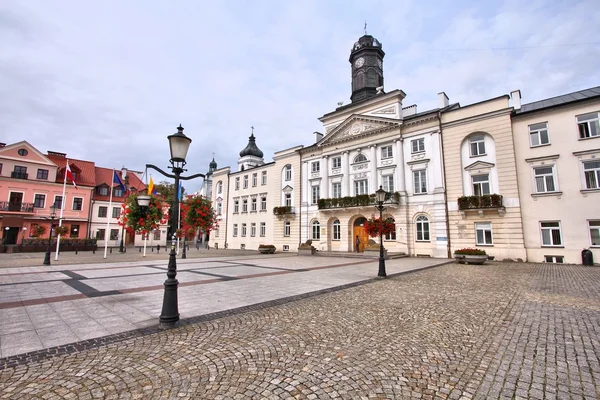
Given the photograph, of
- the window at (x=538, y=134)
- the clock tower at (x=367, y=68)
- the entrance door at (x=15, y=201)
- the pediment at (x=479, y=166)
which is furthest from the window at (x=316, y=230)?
the entrance door at (x=15, y=201)

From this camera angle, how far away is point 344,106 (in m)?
32.1

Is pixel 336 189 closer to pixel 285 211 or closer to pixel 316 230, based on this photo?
pixel 316 230

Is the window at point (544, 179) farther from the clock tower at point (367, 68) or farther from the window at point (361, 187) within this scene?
the clock tower at point (367, 68)

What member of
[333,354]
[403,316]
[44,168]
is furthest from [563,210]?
[44,168]

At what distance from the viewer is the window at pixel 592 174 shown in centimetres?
1833

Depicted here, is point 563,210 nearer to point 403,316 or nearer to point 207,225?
point 403,316

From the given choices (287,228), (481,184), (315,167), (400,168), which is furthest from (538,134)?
(287,228)

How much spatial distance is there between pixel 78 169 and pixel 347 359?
49.8 metres

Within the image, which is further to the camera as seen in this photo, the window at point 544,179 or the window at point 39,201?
the window at point 39,201

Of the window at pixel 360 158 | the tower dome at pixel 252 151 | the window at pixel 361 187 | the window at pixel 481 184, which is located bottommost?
the window at pixel 481 184

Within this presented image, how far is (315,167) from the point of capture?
33.8 metres

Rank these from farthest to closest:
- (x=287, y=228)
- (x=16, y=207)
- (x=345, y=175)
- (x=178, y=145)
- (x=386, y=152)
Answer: (x=287, y=228), (x=16, y=207), (x=345, y=175), (x=386, y=152), (x=178, y=145)

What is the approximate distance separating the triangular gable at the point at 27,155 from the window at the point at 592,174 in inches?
2222

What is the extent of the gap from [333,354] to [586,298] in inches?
350
